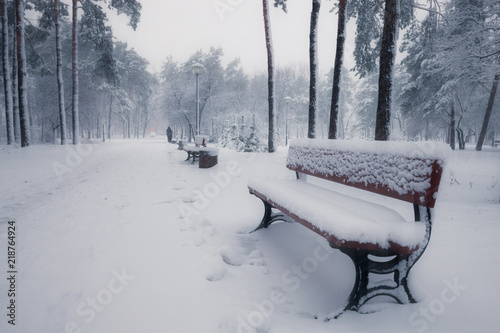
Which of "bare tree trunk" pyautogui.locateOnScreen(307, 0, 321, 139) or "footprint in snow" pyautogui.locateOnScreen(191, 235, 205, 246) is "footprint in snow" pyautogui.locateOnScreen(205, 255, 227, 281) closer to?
"footprint in snow" pyautogui.locateOnScreen(191, 235, 205, 246)

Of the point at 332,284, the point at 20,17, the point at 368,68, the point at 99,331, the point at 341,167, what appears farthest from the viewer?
the point at 20,17

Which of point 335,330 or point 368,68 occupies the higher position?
point 368,68

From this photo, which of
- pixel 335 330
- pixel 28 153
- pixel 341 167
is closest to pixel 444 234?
pixel 341 167

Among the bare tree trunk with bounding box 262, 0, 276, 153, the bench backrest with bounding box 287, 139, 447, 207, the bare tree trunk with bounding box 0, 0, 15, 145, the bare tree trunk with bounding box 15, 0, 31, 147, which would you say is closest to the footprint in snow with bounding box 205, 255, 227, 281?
the bench backrest with bounding box 287, 139, 447, 207

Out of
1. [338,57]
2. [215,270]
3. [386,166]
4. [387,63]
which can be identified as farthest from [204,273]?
[338,57]

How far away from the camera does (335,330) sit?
70.4 inches

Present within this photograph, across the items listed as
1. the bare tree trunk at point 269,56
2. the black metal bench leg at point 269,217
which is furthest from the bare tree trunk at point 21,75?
the black metal bench leg at point 269,217

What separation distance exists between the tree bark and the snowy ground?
6.65 ft

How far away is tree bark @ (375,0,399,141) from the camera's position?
5410mm

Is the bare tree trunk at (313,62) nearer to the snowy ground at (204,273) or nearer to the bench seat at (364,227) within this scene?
the snowy ground at (204,273)

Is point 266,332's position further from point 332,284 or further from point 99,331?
point 99,331

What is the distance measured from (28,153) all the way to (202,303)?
12517mm

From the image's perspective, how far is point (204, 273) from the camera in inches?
95.7

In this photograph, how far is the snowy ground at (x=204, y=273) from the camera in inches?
72.6
